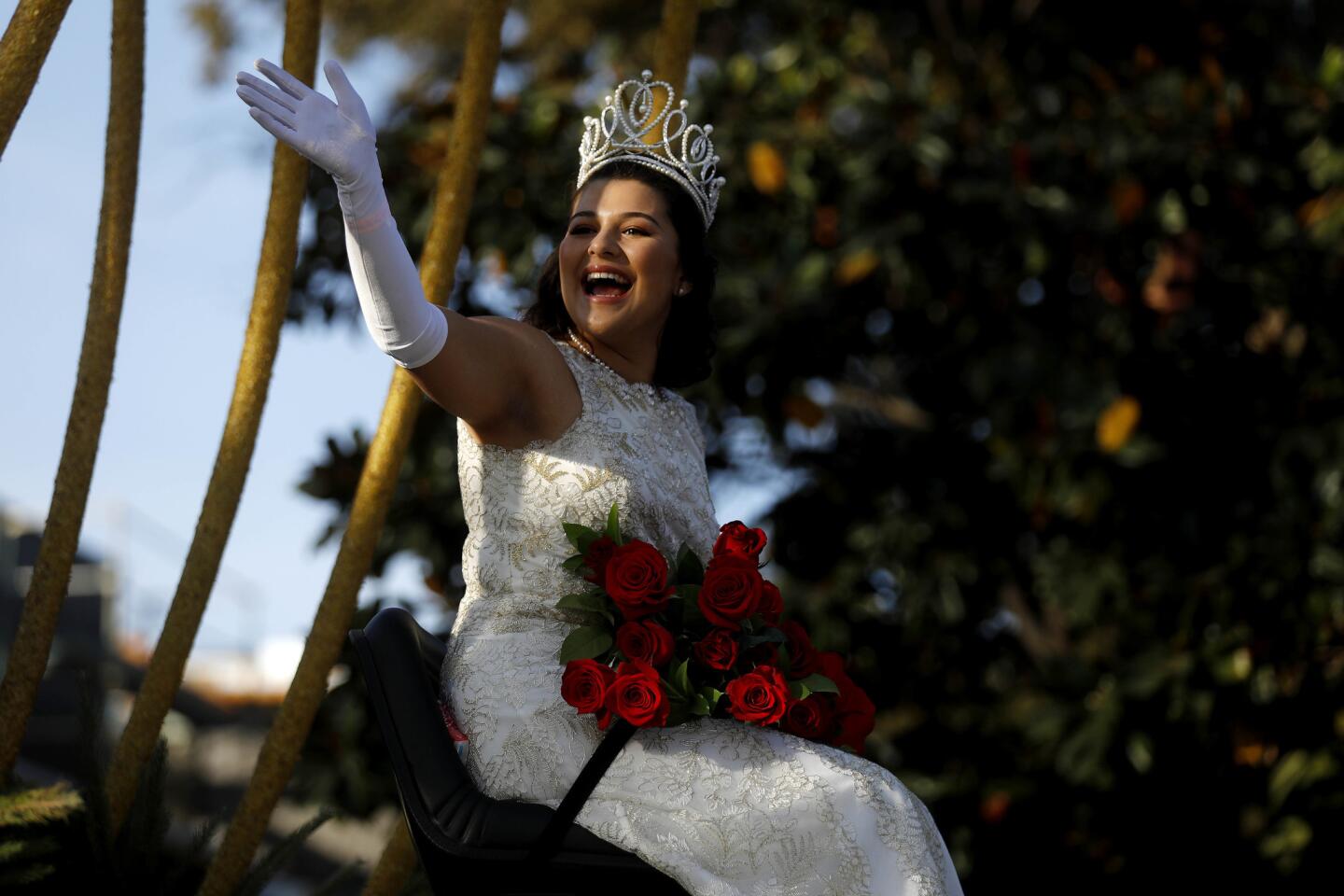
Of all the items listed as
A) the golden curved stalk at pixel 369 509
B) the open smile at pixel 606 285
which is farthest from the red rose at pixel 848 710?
the golden curved stalk at pixel 369 509

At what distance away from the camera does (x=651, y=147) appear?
2.38m

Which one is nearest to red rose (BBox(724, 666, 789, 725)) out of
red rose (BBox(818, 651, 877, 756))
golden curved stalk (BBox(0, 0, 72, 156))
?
red rose (BBox(818, 651, 877, 756))

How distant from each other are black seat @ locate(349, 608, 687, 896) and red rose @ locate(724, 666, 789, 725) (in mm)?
141

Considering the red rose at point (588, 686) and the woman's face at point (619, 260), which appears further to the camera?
the woman's face at point (619, 260)

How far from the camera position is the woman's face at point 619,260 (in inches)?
88.6

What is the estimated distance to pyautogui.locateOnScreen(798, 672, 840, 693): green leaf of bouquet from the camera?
204 centimetres

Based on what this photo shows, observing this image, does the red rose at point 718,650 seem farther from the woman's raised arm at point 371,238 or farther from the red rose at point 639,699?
the woman's raised arm at point 371,238

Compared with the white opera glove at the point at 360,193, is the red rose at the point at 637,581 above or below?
below

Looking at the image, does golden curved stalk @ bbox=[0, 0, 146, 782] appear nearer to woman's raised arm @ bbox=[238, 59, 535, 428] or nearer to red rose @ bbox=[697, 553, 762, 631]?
woman's raised arm @ bbox=[238, 59, 535, 428]

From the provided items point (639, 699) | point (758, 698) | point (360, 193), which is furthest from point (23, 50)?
point (758, 698)

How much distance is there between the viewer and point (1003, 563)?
486 centimetres

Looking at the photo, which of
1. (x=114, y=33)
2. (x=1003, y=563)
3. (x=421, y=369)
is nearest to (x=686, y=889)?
(x=421, y=369)

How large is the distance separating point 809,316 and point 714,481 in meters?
0.80

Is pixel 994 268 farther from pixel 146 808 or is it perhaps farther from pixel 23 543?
pixel 23 543
